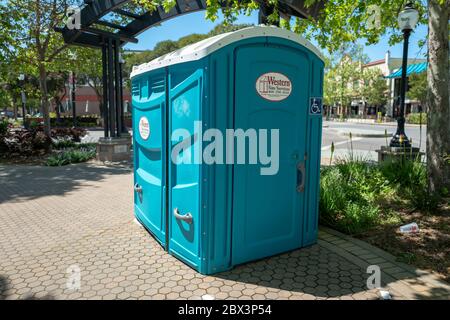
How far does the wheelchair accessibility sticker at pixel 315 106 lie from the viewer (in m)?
3.91

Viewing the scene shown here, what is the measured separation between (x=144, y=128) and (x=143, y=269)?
1.83m

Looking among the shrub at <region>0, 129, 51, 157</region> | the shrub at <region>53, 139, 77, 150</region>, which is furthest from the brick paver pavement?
→ the shrub at <region>53, 139, 77, 150</region>

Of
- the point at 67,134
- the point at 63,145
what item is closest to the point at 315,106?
the point at 63,145

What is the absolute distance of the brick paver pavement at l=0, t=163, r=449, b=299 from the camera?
3199 millimetres

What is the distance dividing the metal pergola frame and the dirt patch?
4109 mm

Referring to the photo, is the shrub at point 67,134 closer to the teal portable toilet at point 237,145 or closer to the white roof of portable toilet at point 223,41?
the teal portable toilet at point 237,145

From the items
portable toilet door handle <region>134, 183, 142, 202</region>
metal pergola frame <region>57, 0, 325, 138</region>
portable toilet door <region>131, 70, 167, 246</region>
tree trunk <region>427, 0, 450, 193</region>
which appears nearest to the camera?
portable toilet door <region>131, 70, 167, 246</region>

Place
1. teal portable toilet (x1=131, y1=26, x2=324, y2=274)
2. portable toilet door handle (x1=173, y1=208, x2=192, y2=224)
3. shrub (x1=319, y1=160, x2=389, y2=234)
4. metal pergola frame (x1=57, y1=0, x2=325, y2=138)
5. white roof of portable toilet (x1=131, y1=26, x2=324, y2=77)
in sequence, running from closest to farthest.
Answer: white roof of portable toilet (x1=131, y1=26, x2=324, y2=77), teal portable toilet (x1=131, y1=26, x2=324, y2=274), portable toilet door handle (x1=173, y1=208, x2=192, y2=224), shrub (x1=319, y1=160, x2=389, y2=234), metal pergola frame (x1=57, y1=0, x2=325, y2=138)

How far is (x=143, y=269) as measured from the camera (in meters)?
3.70

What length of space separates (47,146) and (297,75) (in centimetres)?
1171

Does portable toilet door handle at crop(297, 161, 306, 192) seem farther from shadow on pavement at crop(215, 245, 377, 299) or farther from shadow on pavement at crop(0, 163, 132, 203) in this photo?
shadow on pavement at crop(0, 163, 132, 203)

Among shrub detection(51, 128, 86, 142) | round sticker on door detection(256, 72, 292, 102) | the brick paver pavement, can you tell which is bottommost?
the brick paver pavement
